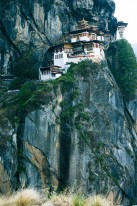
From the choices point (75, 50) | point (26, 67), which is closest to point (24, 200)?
point (75, 50)

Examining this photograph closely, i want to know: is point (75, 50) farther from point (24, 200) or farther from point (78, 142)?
point (24, 200)

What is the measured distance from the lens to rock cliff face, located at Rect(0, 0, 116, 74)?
52688 mm

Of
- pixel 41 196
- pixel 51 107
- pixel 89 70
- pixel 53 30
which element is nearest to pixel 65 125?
pixel 51 107

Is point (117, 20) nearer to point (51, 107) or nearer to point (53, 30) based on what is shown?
point (53, 30)

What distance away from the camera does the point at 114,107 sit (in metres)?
48.9

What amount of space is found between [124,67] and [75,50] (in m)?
7.75

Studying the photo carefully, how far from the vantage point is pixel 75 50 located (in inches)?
1997

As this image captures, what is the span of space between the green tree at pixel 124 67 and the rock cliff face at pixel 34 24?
7337 millimetres

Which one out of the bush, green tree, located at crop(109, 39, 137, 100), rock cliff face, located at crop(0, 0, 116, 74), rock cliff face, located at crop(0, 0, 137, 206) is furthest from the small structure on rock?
green tree, located at crop(109, 39, 137, 100)

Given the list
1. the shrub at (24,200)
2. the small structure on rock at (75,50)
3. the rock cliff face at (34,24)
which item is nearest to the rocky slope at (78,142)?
the small structure on rock at (75,50)

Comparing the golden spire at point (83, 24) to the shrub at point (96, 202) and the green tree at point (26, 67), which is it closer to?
the green tree at point (26, 67)

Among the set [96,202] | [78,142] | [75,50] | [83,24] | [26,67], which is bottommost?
[78,142]

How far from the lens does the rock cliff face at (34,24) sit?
5269cm

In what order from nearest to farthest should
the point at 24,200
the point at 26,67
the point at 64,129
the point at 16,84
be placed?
the point at 24,200 → the point at 64,129 → the point at 16,84 → the point at 26,67
